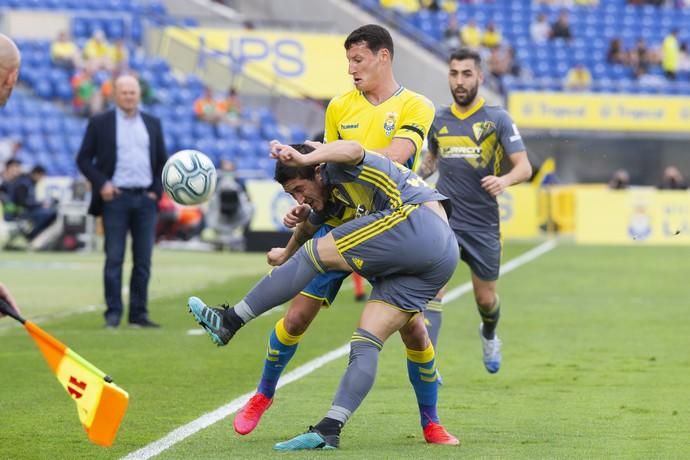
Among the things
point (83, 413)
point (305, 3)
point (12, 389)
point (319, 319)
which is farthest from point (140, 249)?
point (305, 3)

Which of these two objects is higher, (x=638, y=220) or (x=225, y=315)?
(x=225, y=315)

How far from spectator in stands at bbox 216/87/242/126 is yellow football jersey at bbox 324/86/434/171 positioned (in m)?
26.6

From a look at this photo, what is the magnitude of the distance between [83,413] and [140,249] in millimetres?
7556

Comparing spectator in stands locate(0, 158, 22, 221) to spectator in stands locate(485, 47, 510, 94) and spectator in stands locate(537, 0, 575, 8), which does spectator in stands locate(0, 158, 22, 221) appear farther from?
spectator in stands locate(537, 0, 575, 8)

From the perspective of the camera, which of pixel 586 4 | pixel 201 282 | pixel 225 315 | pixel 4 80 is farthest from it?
pixel 586 4

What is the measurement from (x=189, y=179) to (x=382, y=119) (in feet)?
4.05

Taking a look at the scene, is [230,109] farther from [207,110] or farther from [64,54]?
[64,54]

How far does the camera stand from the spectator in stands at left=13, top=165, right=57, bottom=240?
2762cm

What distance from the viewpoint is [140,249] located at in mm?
14336

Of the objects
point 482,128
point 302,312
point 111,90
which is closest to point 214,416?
point 302,312

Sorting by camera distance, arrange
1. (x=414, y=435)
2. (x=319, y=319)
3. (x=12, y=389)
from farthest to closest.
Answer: (x=319, y=319)
(x=12, y=389)
(x=414, y=435)

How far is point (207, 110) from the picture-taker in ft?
114

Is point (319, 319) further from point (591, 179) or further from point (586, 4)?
point (586, 4)

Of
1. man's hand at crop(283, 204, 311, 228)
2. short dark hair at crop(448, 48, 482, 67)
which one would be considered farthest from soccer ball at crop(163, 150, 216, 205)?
short dark hair at crop(448, 48, 482, 67)
